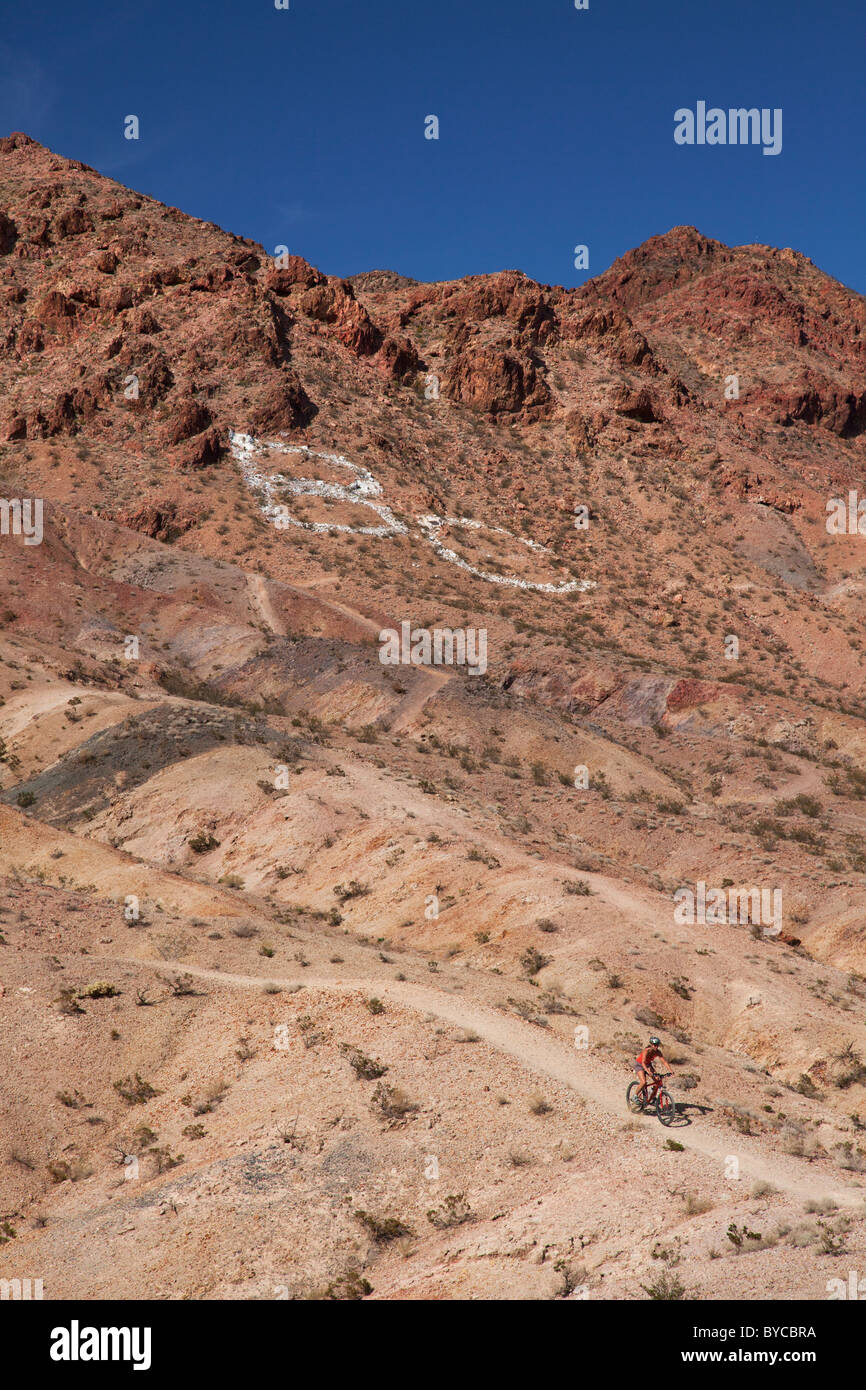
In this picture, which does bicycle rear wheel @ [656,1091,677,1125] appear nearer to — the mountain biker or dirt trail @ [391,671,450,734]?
the mountain biker

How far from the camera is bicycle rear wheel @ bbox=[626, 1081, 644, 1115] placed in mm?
13258

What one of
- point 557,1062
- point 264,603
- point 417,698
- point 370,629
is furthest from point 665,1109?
point 264,603

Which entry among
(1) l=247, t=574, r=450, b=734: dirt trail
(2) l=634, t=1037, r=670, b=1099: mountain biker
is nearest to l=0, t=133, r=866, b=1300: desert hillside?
(1) l=247, t=574, r=450, b=734: dirt trail

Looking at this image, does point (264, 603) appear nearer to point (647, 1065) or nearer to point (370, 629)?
point (370, 629)

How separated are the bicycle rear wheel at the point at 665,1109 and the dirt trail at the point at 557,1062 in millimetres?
183

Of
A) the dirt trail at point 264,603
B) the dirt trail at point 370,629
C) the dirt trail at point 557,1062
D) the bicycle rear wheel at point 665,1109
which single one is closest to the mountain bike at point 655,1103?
the bicycle rear wheel at point 665,1109

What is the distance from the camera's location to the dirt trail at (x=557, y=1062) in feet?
37.3

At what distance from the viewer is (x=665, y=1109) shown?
43.5 feet

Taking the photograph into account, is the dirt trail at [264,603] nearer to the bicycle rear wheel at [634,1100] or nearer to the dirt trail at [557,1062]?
the dirt trail at [557,1062]

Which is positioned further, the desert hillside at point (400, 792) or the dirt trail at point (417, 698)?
the dirt trail at point (417, 698)

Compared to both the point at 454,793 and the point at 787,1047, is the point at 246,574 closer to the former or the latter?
the point at 454,793

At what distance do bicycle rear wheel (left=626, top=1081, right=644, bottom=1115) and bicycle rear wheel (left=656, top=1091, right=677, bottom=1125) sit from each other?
240 mm

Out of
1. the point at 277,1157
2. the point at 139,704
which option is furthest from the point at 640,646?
the point at 277,1157

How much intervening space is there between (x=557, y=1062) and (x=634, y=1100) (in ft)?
5.10
